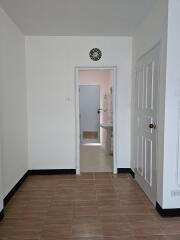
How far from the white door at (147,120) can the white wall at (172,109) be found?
11.5 inches

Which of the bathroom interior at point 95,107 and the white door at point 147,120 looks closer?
the white door at point 147,120

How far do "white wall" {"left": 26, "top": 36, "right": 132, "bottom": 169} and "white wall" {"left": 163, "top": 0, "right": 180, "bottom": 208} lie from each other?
1636 mm

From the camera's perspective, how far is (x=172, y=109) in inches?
91.7

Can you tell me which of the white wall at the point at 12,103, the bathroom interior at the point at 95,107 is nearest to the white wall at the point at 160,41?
the white wall at the point at 12,103

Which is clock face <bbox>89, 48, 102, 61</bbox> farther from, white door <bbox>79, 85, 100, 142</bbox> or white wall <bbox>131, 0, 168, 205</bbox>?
white door <bbox>79, 85, 100, 142</bbox>

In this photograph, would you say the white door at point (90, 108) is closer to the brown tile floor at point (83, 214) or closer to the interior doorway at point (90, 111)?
the interior doorway at point (90, 111)

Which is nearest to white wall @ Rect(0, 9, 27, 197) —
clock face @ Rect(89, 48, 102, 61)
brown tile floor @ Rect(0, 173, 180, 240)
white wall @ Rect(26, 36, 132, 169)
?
white wall @ Rect(26, 36, 132, 169)

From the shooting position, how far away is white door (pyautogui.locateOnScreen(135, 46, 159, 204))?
2684 mm

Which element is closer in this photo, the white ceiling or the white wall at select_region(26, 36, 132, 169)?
the white ceiling

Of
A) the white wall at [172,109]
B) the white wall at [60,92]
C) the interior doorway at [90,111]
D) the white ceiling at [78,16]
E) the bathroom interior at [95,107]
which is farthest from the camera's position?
the interior doorway at [90,111]

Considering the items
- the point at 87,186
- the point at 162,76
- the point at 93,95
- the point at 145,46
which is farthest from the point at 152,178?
the point at 93,95

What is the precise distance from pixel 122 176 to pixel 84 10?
279 cm

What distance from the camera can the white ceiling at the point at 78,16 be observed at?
8.41 feet

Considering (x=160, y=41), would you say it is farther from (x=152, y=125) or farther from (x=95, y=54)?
(x=95, y=54)
